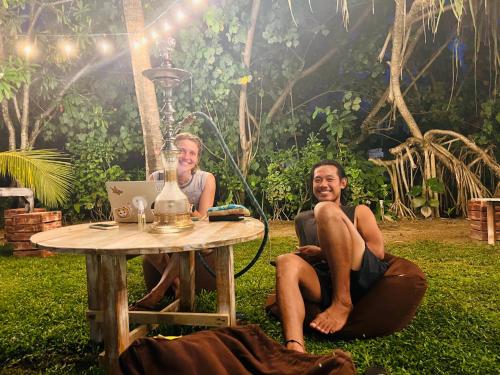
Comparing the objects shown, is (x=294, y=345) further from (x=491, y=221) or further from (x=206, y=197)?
(x=491, y=221)

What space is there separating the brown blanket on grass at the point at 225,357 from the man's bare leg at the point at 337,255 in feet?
1.73

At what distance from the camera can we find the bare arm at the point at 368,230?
2.22 metres

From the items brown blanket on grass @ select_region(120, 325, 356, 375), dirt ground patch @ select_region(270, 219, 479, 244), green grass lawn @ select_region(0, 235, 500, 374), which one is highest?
brown blanket on grass @ select_region(120, 325, 356, 375)

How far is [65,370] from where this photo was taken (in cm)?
193

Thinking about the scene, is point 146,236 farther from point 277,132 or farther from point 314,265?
point 277,132

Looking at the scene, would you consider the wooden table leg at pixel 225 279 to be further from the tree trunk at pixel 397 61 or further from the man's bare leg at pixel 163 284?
the tree trunk at pixel 397 61

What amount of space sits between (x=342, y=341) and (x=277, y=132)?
5135 mm

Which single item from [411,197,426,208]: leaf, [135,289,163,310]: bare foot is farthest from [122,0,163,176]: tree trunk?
[411,197,426,208]: leaf

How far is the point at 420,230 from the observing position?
5418mm

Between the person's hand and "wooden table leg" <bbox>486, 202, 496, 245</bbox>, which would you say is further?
"wooden table leg" <bbox>486, 202, 496, 245</bbox>

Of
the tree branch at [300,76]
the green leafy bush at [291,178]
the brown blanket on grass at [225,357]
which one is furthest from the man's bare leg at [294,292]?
the tree branch at [300,76]

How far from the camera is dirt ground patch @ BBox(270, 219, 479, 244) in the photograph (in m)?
4.88

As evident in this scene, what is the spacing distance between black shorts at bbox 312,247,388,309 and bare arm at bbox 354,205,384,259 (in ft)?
0.20

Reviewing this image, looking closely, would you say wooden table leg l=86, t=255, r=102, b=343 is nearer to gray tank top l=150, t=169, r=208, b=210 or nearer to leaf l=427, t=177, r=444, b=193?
gray tank top l=150, t=169, r=208, b=210
